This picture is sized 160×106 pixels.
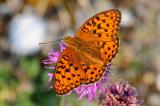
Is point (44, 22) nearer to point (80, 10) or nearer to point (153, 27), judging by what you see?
point (80, 10)

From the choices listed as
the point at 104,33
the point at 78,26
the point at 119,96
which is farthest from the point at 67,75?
the point at 78,26

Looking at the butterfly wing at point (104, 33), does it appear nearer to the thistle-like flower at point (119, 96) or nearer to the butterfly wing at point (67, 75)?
the butterfly wing at point (67, 75)

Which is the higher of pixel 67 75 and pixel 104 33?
pixel 104 33

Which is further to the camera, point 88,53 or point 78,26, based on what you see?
point 78,26

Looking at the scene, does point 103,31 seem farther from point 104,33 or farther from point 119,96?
point 119,96

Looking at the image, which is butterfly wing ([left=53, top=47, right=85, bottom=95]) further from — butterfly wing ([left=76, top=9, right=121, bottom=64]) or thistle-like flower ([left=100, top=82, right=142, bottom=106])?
thistle-like flower ([left=100, top=82, right=142, bottom=106])

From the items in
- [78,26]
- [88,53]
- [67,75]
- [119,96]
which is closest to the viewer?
[67,75]

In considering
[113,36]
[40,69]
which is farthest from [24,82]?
[113,36]

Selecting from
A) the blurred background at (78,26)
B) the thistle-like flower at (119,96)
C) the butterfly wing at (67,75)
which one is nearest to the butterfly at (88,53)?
the butterfly wing at (67,75)
